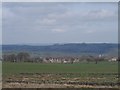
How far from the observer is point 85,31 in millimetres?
2689

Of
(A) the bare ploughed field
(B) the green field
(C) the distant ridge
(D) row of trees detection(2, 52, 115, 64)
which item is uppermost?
(C) the distant ridge

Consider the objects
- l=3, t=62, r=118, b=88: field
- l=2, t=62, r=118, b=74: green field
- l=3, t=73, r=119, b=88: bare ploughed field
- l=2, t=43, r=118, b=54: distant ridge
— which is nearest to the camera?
l=2, t=43, r=118, b=54: distant ridge

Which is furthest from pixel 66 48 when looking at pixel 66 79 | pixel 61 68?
pixel 61 68

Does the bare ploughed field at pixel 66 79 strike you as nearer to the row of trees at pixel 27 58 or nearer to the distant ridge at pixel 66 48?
the row of trees at pixel 27 58

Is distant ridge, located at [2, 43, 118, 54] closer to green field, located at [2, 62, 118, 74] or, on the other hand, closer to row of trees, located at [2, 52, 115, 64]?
row of trees, located at [2, 52, 115, 64]

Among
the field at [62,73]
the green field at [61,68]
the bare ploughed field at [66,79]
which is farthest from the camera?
the green field at [61,68]

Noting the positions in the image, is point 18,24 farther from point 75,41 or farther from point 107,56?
point 107,56

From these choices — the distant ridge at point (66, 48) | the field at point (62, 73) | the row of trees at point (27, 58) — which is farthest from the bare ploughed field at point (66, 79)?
the distant ridge at point (66, 48)

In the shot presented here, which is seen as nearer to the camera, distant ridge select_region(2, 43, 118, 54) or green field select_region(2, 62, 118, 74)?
distant ridge select_region(2, 43, 118, 54)

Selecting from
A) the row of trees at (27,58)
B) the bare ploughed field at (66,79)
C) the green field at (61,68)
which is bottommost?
the bare ploughed field at (66,79)

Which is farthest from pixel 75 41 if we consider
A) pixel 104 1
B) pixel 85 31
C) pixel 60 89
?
pixel 104 1

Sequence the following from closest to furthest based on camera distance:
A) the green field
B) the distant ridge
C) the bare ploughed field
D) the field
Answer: the distant ridge < the bare ploughed field < the field < the green field

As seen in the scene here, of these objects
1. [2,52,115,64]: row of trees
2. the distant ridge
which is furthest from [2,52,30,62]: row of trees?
the distant ridge

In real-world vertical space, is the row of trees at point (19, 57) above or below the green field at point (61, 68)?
above
